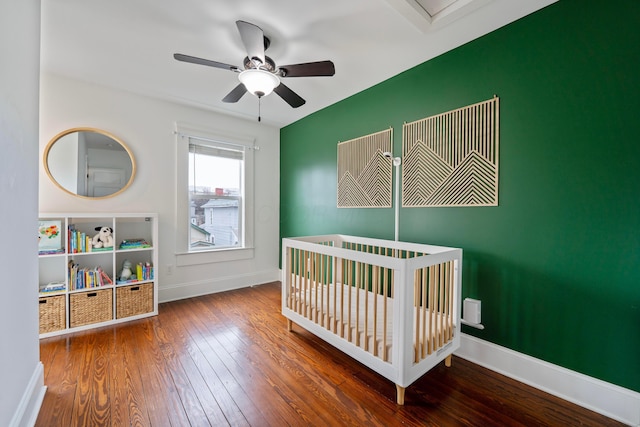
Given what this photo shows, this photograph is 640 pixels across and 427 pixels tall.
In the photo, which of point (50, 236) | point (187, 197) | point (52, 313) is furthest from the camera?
point (187, 197)

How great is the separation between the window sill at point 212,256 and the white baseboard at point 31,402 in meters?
1.76

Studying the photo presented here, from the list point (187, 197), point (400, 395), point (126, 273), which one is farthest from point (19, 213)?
point (400, 395)

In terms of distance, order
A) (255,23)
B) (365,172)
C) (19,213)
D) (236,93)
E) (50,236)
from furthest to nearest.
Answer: (365,172) < (50,236) < (236,93) < (255,23) < (19,213)

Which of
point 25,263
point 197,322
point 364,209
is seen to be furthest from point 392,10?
point 197,322

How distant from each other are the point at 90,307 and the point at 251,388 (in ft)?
6.38

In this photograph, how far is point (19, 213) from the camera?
128 cm

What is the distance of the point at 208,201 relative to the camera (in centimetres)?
356

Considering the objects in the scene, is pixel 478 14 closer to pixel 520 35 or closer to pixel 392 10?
pixel 520 35

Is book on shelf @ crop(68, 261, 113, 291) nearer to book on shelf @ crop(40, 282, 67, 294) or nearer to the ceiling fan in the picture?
book on shelf @ crop(40, 282, 67, 294)

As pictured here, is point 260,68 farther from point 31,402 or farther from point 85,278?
point 85,278

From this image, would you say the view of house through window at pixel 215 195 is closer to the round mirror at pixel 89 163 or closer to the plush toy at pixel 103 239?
the round mirror at pixel 89 163

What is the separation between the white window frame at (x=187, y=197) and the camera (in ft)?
10.8

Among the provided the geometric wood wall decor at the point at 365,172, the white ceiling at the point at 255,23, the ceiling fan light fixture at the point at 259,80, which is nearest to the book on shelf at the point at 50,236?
the white ceiling at the point at 255,23

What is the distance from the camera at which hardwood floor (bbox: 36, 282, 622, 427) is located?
1.42 meters
